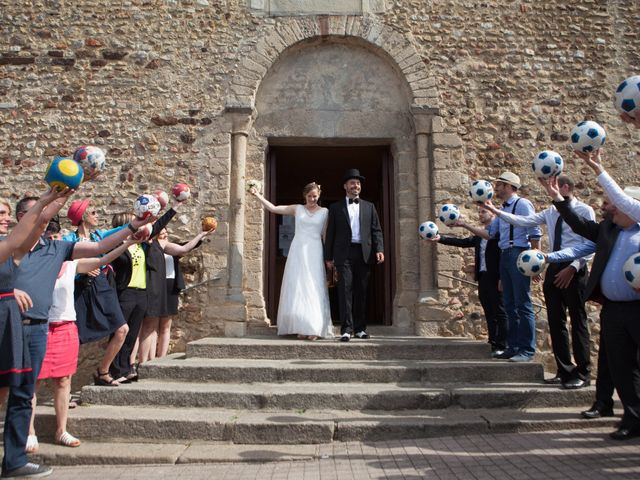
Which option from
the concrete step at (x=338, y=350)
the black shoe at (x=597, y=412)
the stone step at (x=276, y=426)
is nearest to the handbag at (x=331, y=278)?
the concrete step at (x=338, y=350)

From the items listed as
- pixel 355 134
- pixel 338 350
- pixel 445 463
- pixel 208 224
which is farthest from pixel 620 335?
pixel 355 134

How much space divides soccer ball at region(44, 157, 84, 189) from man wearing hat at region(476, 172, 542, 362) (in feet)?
12.9

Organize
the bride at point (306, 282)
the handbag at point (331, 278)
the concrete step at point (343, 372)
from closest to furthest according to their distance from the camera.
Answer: the concrete step at point (343, 372) → the bride at point (306, 282) → the handbag at point (331, 278)

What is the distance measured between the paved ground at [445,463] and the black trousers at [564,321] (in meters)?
0.75

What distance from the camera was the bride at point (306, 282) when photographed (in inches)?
229

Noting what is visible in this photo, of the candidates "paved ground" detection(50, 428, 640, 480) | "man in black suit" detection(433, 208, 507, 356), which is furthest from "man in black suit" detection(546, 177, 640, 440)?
"man in black suit" detection(433, 208, 507, 356)

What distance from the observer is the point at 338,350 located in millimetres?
5367

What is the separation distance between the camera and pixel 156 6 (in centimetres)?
734

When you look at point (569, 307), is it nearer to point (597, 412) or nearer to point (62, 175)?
point (597, 412)

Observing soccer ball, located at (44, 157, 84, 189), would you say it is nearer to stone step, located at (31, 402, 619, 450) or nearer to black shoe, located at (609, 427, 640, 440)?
stone step, located at (31, 402, 619, 450)

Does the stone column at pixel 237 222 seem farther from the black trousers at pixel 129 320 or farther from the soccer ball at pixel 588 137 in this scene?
the soccer ball at pixel 588 137

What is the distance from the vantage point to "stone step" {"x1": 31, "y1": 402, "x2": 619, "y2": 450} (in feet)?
13.2

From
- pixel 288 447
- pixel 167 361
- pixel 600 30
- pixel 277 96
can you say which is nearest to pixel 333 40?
pixel 277 96

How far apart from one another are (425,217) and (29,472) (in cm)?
527
